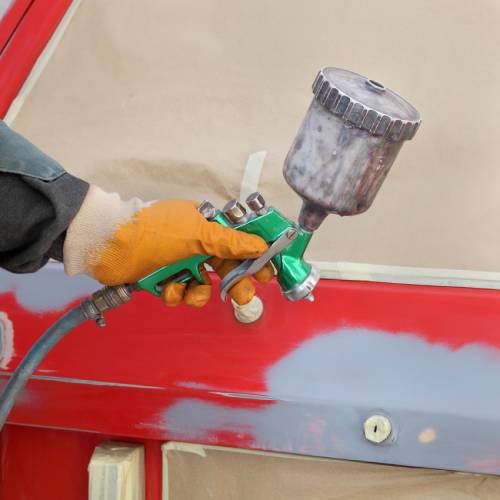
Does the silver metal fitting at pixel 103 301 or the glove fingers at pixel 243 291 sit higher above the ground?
the glove fingers at pixel 243 291

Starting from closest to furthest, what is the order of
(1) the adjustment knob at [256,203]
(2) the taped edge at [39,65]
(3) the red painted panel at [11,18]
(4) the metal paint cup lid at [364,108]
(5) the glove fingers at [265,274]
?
(4) the metal paint cup lid at [364,108], (1) the adjustment knob at [256,203], (5) the glove fingers at [265,274], (2) the taped edge at [39,65], (3) the red painted panel at [11,18]

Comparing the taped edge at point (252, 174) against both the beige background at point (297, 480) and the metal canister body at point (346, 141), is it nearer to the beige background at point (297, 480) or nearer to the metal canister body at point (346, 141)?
the metal canister body at point (346, 141)

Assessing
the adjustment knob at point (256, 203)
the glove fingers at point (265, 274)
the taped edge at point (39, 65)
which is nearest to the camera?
the adjustment knob at point (256, 203)

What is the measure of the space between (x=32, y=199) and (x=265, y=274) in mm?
394

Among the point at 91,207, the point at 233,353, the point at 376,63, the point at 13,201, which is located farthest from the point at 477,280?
the point at 13,201

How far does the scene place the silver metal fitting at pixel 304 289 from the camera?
4.16ft

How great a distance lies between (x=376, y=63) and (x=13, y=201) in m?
0.80

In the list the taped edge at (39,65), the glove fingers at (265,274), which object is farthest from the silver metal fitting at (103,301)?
the taped edge at (39,65)

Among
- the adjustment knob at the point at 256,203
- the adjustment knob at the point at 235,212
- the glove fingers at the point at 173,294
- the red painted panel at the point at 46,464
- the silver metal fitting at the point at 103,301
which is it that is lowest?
the red painted panel at the point at 46,464

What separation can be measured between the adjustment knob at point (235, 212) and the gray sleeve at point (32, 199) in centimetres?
23

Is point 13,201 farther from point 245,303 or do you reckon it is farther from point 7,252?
point 245,303

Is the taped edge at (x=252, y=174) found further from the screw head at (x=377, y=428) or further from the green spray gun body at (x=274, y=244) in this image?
the screw head at (x=377, y=428)

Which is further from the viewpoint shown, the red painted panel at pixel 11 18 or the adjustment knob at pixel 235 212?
the red painted panel at pixel 11 18

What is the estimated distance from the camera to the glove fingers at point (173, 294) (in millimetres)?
1323
